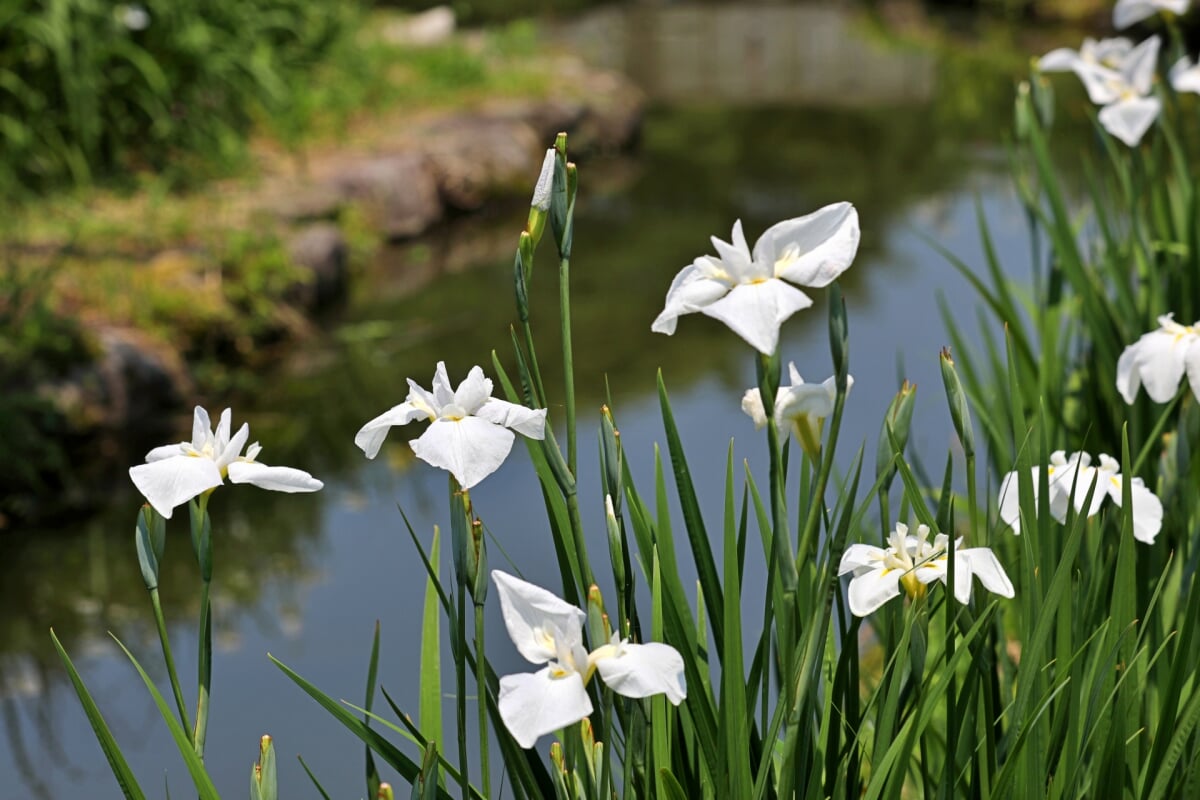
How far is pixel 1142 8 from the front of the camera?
189 cm

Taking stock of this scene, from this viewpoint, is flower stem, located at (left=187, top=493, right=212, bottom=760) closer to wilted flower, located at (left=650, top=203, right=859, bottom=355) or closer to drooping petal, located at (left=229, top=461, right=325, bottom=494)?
drooping petal, located at (left=229, top=461, right=325, bottom=494)

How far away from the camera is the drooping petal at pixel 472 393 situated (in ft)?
2.52

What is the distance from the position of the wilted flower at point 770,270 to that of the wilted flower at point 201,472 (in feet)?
0.81

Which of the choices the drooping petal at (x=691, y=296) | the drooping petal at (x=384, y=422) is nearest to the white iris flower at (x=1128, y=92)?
the drooping petal at (x=691, y=296)

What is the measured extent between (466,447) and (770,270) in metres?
0.20

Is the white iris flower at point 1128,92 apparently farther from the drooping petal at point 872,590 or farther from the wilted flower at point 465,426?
the wilted flower at point 465,426

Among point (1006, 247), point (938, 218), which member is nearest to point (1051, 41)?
point (938, 218)

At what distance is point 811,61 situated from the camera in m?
10.3

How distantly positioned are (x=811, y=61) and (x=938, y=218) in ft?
17.3

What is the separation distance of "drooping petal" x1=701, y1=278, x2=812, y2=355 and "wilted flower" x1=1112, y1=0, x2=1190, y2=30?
1318mm

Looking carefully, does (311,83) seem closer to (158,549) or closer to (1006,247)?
(1006,247)

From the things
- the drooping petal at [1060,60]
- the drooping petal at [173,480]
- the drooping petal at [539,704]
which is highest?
the drooping petal at [1060,60]

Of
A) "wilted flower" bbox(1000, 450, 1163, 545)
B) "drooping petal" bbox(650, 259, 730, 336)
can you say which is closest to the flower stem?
"drooping petal" bbox(650, 259, 730, 336)

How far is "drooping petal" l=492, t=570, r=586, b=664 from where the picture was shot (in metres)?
0.70
